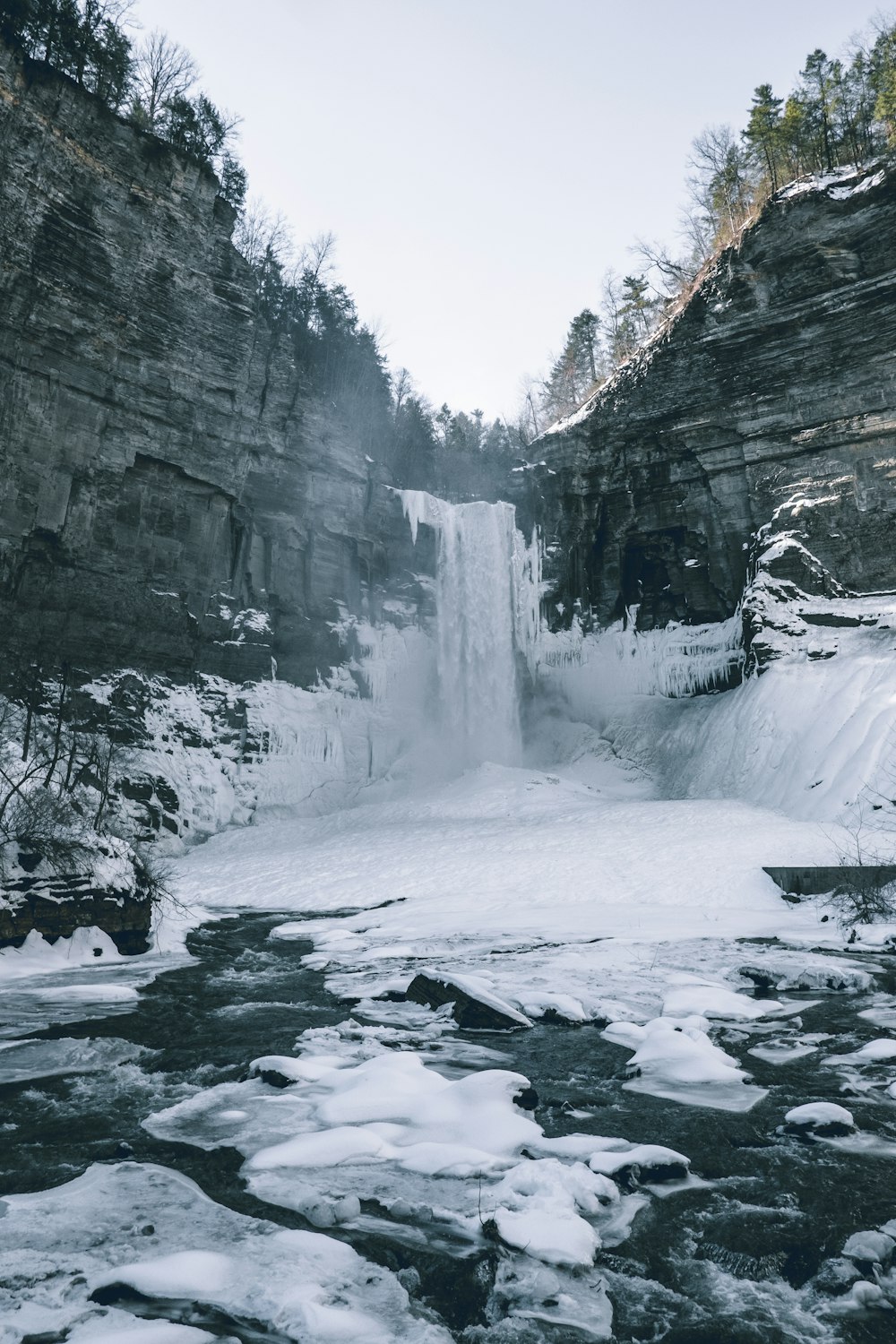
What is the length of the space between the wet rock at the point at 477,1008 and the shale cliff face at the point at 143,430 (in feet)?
63.1

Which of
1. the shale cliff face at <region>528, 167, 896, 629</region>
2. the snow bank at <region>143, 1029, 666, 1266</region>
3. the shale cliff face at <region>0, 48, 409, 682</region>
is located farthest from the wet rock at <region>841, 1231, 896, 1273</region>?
the shale cliff face at <region>0, 48, 409, 682</region>

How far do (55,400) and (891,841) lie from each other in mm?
23256

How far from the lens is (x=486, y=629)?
29.2 meters

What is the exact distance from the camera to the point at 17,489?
21.0 meters

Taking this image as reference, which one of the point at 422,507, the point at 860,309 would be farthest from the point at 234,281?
the point at 860,309

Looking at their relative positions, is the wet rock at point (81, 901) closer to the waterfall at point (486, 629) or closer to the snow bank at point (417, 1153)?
the snow bank at point (417, 1153)

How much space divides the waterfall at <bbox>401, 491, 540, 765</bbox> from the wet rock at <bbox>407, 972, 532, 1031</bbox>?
22089mm

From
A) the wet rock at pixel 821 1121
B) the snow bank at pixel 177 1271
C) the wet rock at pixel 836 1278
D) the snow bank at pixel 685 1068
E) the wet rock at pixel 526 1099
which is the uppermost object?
the snow bank at pixel 177 1271

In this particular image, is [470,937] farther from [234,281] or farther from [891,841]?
[234,281]

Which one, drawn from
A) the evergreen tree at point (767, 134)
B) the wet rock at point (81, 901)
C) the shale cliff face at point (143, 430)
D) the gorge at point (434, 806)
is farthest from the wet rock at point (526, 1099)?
the evergreen tree at point (767, 134)

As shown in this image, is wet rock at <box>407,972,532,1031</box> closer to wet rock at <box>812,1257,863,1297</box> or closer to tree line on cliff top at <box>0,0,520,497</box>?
wet rock at <box>812,1257,863,1297</box>

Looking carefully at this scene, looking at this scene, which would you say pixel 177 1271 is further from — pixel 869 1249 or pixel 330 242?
pixel 330 242

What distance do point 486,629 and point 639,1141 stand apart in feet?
84.8

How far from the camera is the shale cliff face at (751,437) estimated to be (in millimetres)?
21734
